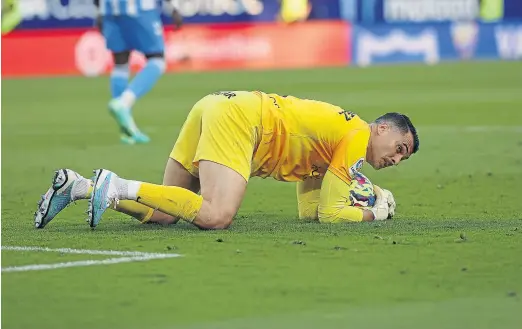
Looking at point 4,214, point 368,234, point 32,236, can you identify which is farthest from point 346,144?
point 4,214

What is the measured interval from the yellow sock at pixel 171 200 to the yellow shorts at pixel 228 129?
0.28 m

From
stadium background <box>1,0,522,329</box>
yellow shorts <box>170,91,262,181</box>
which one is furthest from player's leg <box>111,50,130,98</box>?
yellow shorts <box>170,91,262,181</box>

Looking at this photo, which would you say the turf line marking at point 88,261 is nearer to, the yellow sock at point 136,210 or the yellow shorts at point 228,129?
the yellow sock at point 136,210

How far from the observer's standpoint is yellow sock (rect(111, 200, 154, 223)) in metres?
8.49

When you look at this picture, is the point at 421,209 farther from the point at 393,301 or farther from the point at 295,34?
the point at 295,34

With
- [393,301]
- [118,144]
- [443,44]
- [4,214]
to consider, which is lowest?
[443,44]

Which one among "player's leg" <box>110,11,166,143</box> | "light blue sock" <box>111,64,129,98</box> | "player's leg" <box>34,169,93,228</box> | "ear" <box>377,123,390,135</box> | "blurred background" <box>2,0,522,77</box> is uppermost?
"ear" <box>377,123,390,135</box>

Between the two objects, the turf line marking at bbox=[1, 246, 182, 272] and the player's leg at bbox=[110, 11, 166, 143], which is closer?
the turf line marking at bbox=[1, 246, 182, 272]

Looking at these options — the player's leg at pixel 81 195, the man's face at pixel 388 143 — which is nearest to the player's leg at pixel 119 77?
the player's leg at pixel 81 195

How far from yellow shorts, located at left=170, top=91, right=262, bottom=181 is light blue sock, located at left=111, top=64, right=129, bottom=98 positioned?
25.5 feet

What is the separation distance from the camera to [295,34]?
34.2 metres

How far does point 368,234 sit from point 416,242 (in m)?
0.40

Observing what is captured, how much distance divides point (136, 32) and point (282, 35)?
1792 centimetres

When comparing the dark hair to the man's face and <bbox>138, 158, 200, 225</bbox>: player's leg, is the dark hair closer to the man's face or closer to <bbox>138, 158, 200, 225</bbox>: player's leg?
the man's face
